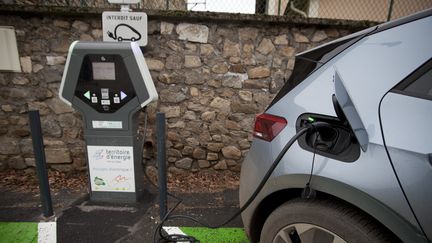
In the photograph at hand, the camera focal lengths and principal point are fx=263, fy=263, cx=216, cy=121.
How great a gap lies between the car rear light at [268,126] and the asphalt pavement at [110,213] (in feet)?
4.21

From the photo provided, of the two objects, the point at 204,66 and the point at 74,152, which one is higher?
the point at 204,66

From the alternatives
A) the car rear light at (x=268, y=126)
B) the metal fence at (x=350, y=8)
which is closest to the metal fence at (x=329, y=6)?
the metal fence at (x=350, y=8)

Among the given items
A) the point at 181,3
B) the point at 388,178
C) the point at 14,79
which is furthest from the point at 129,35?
the point at 388,178

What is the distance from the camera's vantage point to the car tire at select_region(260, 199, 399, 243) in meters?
1.27

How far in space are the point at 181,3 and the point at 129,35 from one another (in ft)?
6.61

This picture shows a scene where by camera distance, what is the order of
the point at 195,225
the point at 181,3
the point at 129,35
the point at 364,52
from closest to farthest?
the point at 364,52, the point at 195,225, the point at 129,35, the point at 181,3

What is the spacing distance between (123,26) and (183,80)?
3.15 ft

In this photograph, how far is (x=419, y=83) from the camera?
48.8 inches

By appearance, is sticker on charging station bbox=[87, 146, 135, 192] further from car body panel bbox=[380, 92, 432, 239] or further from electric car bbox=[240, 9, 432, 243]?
car body panel bbox=[380, 92, 432, 239]

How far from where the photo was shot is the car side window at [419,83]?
48.4 inches

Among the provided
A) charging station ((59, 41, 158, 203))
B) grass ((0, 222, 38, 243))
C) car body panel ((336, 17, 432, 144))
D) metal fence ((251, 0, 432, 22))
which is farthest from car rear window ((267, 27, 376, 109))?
metal fence ((251, 0, 432, 22))

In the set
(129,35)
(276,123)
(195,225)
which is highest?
(129,35)

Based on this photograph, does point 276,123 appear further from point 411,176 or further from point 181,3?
point 181,3

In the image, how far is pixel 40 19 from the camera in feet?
10.7
